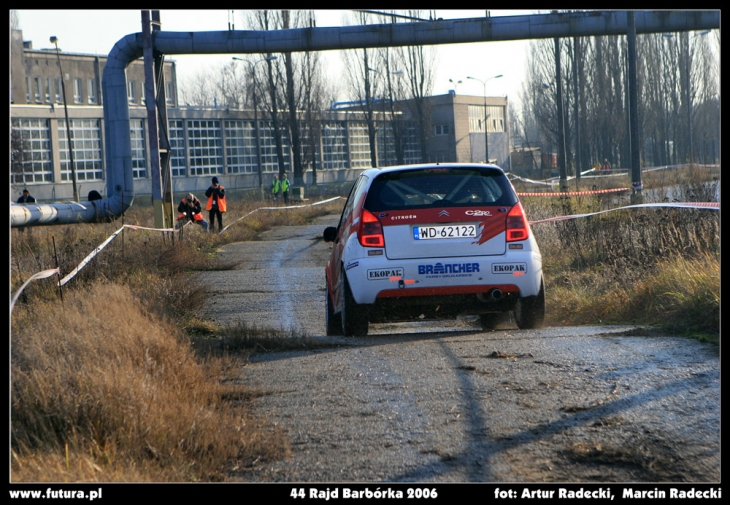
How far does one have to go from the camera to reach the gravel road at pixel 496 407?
419cm

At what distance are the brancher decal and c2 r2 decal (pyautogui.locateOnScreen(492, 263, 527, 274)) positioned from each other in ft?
0.56

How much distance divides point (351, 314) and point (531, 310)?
169 cm

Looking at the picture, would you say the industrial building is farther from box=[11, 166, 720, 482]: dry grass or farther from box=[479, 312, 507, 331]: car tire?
box=[479, 312, 507, 331]: car tire

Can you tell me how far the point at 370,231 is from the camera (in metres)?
7.93

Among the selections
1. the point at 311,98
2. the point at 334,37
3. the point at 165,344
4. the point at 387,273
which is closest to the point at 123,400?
the point at 165,344

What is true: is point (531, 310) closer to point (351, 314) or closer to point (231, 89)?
point (351, 314)

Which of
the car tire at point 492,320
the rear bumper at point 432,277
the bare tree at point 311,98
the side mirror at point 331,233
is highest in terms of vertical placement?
the bare tree at point 311,98

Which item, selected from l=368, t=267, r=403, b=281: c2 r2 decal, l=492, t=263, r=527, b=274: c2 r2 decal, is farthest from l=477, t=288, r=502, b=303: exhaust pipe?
l=368, t=267, r=403, b=281: c2 r2 decal

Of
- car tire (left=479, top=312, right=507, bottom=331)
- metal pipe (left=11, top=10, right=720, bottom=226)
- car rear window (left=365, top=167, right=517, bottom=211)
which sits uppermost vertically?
metal pipe (left=11, top=10, right=720, bottom=226)

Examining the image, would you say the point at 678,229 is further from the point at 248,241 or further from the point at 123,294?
the point at 248,241

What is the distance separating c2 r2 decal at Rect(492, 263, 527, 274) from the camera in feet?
26.0

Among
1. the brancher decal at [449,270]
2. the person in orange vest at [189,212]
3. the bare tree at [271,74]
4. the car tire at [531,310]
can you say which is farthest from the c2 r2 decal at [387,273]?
the bare tree at [271,74]

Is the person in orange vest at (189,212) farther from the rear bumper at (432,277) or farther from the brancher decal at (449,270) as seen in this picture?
the brancher decal at (449,270)

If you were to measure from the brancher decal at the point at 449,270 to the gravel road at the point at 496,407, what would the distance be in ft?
1.88
